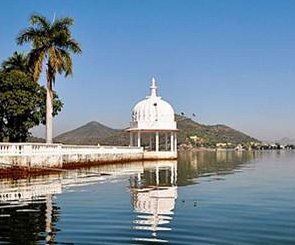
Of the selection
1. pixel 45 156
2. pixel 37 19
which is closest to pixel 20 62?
pixel 37 19

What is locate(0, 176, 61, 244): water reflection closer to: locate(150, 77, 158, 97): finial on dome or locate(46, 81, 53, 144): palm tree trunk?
locate(46, 81, 53, 144): palm tree trunk

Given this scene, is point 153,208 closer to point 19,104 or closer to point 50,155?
point 50,155

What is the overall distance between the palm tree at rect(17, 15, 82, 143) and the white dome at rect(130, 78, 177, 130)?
3483cm

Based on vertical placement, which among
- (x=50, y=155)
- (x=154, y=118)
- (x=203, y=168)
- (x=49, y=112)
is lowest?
(x=203, y=168)

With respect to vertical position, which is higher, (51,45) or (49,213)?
(51,45)

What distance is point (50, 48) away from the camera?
Answer: 4425 cm

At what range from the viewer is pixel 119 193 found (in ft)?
78.2

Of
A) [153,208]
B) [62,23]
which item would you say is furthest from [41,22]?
[153,208]

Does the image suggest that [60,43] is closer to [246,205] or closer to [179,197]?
[179,197]

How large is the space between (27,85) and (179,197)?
31879 millimetres

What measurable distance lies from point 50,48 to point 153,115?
36254 mm

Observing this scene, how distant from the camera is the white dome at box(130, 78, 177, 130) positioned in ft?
258

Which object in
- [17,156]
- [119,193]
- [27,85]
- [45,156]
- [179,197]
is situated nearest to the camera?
[179,197]

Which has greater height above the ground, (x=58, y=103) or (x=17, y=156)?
(x=58, y=103)
